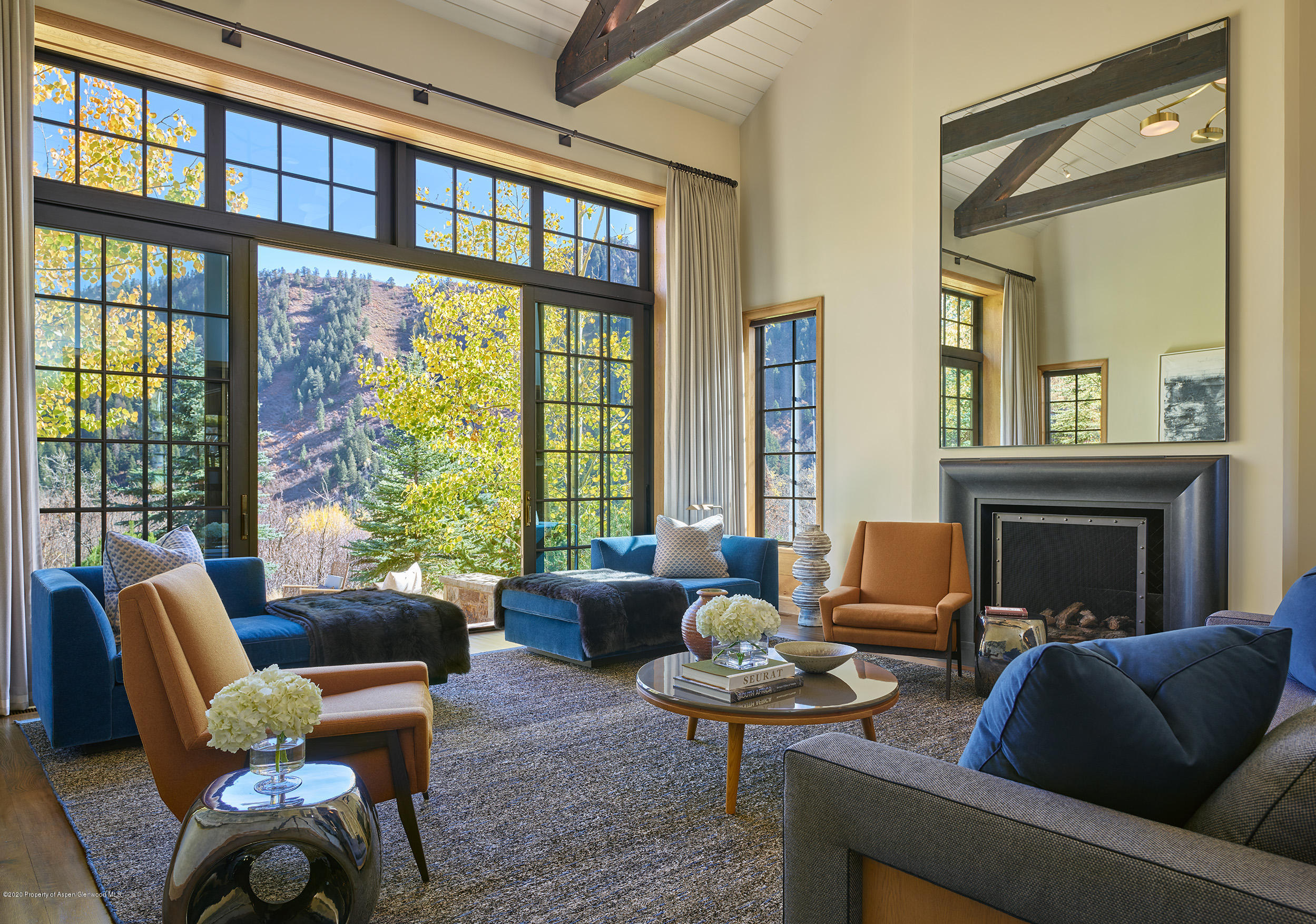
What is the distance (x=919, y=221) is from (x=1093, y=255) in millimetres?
1128

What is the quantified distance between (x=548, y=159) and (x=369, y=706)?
4.45 m

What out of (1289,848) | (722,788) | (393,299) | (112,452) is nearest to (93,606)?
(112,452)

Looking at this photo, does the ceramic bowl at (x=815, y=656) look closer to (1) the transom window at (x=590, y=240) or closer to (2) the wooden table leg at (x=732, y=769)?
(2) the wooden table leg at (x=732, y=769)

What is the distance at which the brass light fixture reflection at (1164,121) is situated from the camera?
4.32 metres

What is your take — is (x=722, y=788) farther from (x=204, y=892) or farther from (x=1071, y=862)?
(x=1071, y=862)

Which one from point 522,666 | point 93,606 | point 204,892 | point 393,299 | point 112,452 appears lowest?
point 522,666

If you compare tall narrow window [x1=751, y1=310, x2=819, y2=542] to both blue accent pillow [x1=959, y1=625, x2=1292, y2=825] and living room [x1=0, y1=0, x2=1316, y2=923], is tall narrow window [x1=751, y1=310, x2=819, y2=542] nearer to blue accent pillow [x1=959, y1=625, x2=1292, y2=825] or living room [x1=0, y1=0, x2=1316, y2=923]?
living room [x1=0, y1=0, x2=1316, y2=923]

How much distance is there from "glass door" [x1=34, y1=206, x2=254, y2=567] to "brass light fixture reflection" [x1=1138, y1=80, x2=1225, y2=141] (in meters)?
4.99

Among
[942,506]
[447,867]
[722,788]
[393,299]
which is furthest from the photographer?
[393,299]

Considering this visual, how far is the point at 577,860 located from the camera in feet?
7.40

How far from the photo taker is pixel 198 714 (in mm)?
1998

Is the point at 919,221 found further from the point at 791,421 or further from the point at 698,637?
the point at 698,637

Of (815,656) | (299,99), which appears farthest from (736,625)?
(299,99)

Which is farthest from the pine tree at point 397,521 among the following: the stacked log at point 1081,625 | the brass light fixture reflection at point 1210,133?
the brass light fixture reflection at point 1210,133
